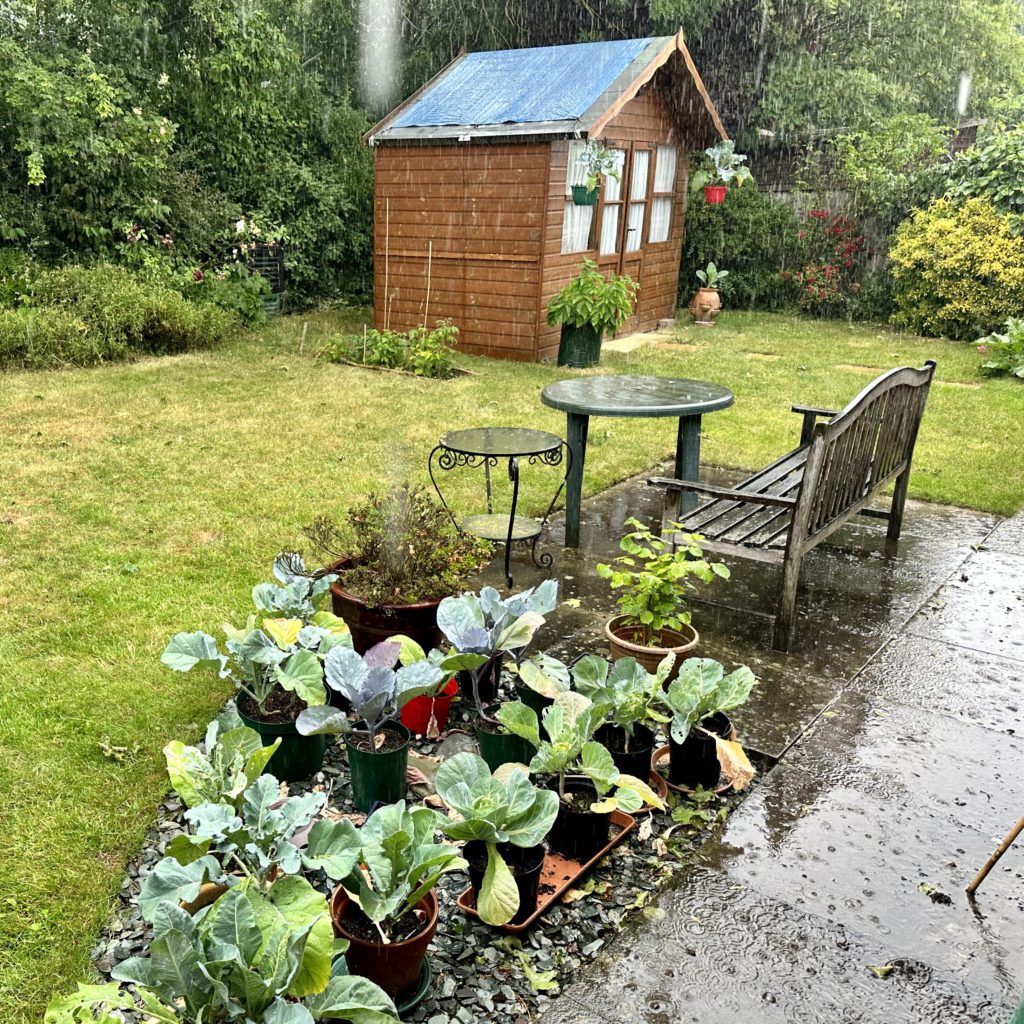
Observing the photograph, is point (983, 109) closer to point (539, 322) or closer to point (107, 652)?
point (539, 322)

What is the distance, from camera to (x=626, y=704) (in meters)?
2.88

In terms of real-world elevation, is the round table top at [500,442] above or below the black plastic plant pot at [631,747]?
above

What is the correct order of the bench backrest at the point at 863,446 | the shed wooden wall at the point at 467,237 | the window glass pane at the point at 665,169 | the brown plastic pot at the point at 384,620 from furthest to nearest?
1. the window glass pane at the point at 665,169
2. the shed wooden wall at the point at 467,237
3. the bench backrest at the point at 863,446
4. the brown plastic pot at the point at 384,620

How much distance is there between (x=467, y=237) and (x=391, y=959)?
32.0 ft

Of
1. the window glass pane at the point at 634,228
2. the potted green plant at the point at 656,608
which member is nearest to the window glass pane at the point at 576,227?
the window glass pane at the point at 634,228

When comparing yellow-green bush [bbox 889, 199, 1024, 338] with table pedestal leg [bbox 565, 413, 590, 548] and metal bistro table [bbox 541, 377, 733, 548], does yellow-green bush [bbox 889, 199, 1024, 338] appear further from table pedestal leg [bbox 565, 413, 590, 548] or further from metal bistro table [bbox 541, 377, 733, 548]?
table pedestal leg [bbox 565, 413, 590, 548]

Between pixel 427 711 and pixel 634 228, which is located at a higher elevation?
pixel 634 228

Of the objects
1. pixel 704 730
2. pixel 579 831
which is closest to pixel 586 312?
pixel 704 730

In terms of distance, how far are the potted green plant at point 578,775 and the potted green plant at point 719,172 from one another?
10.4 m

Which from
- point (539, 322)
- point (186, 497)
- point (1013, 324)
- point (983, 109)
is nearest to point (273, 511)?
point (186, 497)

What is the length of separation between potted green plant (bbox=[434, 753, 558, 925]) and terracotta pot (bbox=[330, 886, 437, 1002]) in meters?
0.18

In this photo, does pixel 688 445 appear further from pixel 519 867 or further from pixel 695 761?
pixel 519 867

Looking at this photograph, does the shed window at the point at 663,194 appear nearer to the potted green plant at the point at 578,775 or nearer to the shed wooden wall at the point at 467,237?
the shed wooden wall at the point at 467,237

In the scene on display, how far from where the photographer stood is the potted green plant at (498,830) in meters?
2.30
